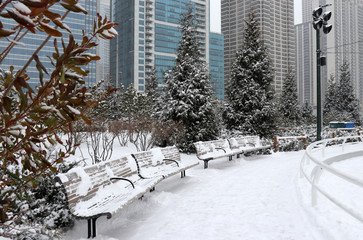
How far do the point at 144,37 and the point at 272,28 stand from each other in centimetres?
9265

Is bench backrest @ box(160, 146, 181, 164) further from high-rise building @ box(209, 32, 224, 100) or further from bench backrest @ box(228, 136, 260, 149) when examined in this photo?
high-rise building @ box(209, 32, 224, 100)

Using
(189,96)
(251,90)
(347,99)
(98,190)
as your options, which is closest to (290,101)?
(347,99)

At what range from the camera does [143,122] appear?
16672 mm

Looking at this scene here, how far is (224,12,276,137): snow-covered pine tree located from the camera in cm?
1825

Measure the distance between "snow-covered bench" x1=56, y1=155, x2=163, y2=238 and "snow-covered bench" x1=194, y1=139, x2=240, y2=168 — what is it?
4.12 metres

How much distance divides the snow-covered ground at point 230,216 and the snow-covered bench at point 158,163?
17.6 inches

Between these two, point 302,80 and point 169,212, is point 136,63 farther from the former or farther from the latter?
point 169,212

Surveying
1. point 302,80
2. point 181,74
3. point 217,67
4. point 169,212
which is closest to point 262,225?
point 169,212

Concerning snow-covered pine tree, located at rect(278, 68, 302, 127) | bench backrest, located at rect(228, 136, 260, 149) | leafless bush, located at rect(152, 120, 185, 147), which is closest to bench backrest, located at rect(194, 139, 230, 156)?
bench backrest, located at rect(228, 136, 260, 149)

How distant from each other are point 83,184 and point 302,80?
511ft

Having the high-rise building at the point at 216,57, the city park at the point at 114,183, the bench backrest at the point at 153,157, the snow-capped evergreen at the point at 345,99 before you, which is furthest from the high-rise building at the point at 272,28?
the city park at the point at 114,183

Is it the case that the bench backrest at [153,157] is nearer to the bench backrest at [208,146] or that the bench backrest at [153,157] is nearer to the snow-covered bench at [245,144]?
the bench backrest at [208,146]

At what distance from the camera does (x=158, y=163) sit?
26.1 ft

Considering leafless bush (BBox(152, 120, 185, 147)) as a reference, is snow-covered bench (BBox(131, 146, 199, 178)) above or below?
below
